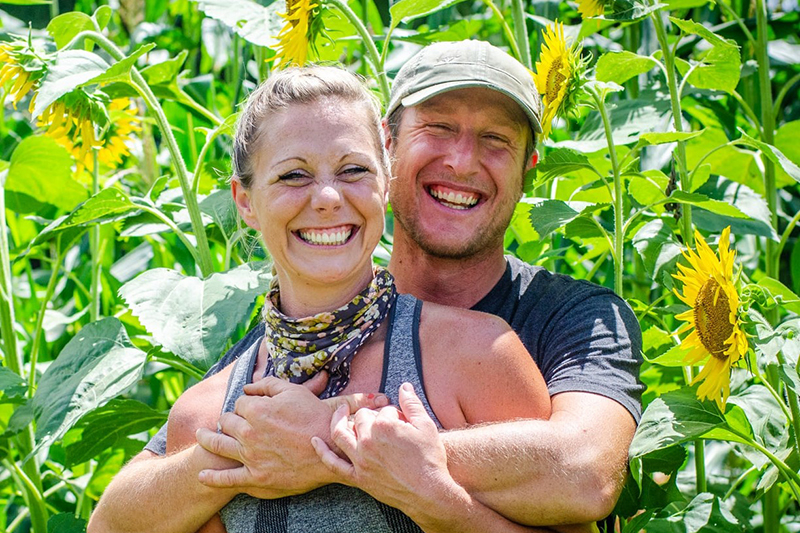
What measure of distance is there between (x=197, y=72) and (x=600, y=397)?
3330mm

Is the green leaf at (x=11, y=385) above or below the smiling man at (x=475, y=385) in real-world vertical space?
below

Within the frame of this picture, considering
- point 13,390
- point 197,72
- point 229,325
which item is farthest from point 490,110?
point 197,72

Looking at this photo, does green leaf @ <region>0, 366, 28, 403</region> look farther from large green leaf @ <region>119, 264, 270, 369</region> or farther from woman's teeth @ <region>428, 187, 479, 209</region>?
woman's teeth @ <region>428, 187, 479, 209</region>

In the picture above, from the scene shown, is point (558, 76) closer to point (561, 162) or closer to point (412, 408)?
point (561, 162)

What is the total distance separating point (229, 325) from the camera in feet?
6.09

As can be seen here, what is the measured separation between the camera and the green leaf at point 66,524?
7.13ft

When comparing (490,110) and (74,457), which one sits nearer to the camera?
(490,110)

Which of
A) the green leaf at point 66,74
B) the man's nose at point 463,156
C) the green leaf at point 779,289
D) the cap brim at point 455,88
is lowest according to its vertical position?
the green leaf at point 779,289

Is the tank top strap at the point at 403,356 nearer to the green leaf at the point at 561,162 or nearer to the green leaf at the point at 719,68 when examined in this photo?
the green leaf at the point at 561,162

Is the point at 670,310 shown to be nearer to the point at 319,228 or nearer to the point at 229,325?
the point at 319,228

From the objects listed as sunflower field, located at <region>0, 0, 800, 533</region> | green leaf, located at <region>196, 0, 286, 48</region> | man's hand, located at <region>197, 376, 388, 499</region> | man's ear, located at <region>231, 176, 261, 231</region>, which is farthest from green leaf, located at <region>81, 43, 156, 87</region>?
man's hand, located at <region>197, 376, 388, 499</region>

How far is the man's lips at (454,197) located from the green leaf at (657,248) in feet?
1.12

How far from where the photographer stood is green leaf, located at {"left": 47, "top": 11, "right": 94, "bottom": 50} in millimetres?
2076

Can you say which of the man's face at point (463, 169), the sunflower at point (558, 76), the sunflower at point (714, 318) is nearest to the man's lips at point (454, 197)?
the man's face at point (463, 169)
